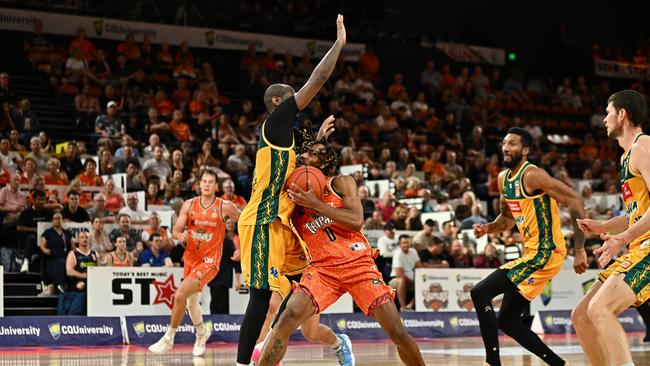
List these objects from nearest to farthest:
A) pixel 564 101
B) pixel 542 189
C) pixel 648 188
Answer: pixel 648 188, pixel 542 189, pixel 564 101

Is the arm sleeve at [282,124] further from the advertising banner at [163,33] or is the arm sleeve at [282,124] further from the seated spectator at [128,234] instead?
the advertising banner at [163,33]

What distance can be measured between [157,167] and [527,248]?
10511mm

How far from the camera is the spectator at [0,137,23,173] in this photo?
16750 mm

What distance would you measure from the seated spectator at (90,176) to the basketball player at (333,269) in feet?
33.8

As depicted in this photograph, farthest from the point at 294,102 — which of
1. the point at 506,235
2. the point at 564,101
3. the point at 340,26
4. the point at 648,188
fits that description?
the point at 564,101

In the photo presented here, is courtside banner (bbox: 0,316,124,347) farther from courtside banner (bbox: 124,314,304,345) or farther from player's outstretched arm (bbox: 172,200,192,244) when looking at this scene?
player's outstretched arm (bbox: 172,200,192,244)

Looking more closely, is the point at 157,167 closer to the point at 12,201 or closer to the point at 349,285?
the point at 12,201

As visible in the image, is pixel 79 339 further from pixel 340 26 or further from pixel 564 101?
pixel 564 101

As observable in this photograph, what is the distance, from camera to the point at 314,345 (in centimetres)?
1457

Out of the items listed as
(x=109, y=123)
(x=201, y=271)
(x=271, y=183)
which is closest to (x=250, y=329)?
(x=271, y=183)

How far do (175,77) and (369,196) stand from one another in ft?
19.6

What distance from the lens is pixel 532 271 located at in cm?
873

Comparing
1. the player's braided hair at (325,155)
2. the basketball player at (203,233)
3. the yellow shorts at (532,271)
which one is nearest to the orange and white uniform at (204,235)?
the basketball player at (203,233)

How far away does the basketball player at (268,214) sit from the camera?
732 cm
